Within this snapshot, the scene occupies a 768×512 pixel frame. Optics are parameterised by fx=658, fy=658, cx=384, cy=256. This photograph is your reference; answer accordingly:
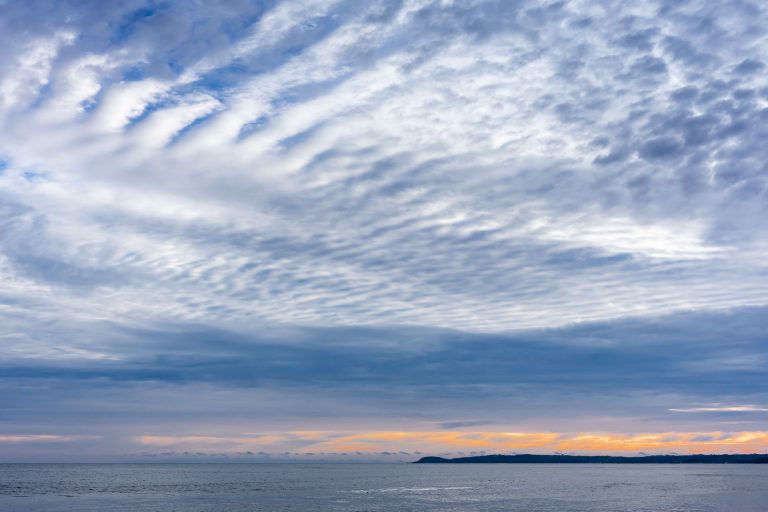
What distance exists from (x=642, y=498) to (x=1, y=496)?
120727mm

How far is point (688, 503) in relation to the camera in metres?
111

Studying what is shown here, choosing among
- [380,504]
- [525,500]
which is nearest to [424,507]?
[380,504]

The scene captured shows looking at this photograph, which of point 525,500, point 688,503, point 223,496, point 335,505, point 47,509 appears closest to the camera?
point 47,509

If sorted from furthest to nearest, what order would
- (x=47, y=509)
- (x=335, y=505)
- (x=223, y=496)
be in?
(x=223, y=496), (x=335, y=505), (x=47, y=509)

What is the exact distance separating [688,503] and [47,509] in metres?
102

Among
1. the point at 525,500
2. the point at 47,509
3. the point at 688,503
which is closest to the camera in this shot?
the point at 47,509

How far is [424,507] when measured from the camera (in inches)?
3989

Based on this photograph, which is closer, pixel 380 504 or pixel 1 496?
pixel 380 504

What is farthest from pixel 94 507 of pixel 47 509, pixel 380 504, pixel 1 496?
pixel 380 504

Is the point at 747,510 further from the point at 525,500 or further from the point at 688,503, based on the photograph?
the point at 525,500

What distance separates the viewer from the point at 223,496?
128m

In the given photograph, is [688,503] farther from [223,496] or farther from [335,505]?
[223,496]

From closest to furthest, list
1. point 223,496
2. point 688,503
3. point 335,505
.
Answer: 1. point 335,505
2. point 688,503
3. point 223,496

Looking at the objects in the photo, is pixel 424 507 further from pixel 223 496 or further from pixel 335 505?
pixel 223 496
